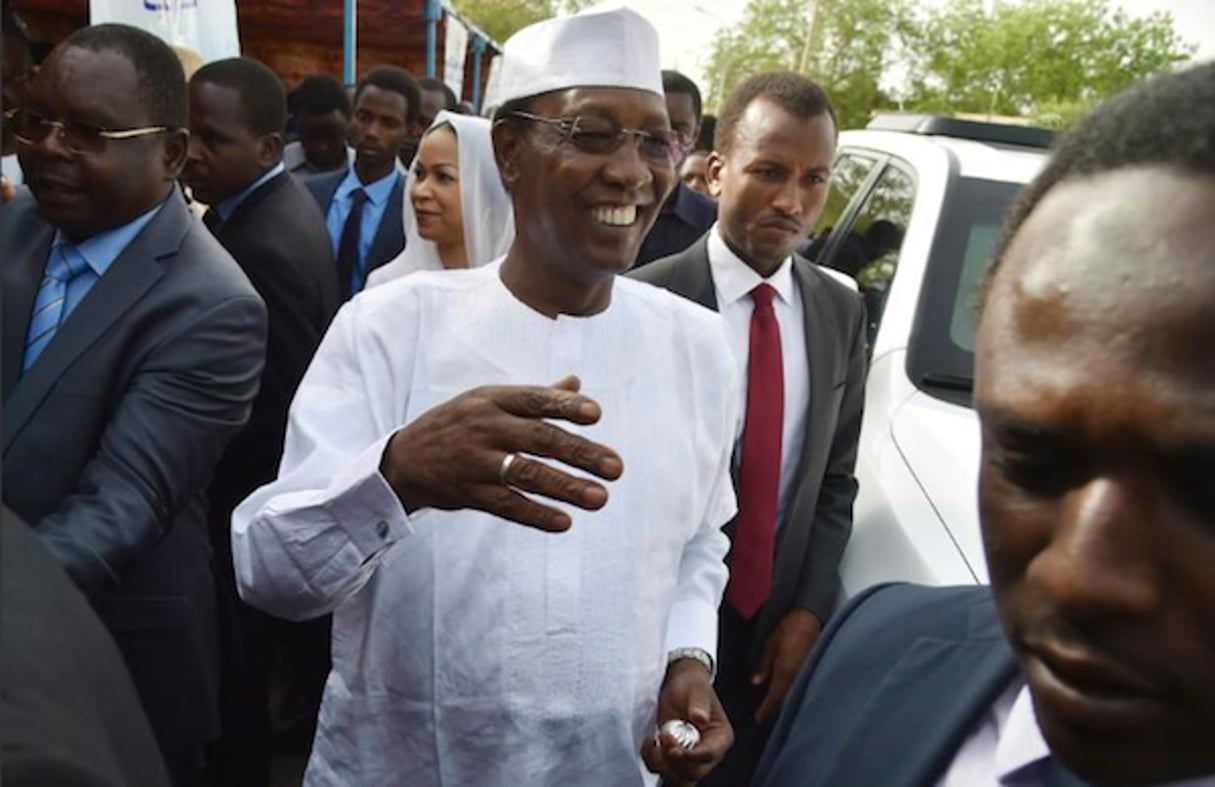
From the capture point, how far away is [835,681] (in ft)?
4.58

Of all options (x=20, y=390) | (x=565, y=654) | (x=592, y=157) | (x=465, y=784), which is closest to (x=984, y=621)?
(x=565, y=654)

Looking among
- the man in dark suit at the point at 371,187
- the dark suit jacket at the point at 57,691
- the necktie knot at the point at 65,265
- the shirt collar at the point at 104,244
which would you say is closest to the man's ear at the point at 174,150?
the shirt collar at the point at 104,244

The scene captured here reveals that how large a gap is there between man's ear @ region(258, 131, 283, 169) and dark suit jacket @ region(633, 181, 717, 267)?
1.51 m

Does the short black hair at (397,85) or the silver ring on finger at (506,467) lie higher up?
the silver ring on finger at (506,467)

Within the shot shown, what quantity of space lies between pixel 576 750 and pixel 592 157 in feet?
3.44

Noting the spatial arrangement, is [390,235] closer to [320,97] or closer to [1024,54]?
[320,97]

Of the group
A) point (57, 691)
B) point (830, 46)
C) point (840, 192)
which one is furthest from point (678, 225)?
point (830, 46)

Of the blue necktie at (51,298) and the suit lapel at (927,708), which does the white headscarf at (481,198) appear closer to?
the blue necktie at (51,298)

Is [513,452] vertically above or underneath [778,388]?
above

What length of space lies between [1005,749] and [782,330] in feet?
5.90

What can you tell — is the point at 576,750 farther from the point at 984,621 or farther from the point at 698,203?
the point at 698,203

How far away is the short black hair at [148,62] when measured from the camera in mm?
2521

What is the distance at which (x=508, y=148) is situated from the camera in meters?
2.15

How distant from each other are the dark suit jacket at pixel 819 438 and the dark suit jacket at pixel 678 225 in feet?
5.64
